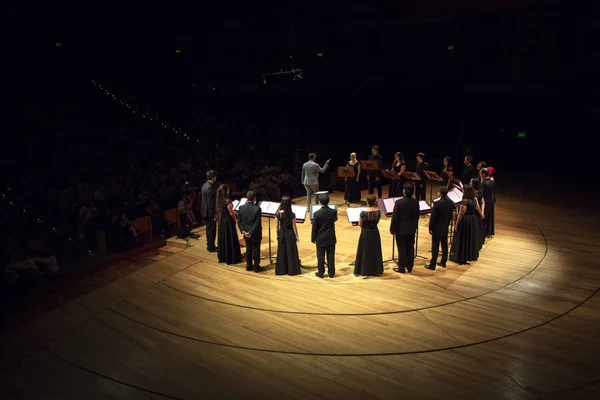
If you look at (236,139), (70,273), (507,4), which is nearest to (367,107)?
(236,139)

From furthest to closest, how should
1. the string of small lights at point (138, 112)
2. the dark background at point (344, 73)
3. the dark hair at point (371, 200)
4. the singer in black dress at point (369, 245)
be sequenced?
the string of small lights at point (138, 112) < the dark background at point (344, 73) < the singer in black dress at point (369, 245) < the dark hair at point (371, 200)

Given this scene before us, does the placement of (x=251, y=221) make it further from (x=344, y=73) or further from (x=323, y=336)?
(x=344, y=73)

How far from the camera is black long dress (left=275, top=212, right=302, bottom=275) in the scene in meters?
7.73

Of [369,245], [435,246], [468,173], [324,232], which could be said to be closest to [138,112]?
[468,173]

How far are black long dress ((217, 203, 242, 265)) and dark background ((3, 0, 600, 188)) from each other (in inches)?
283

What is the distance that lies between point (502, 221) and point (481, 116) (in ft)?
23.3

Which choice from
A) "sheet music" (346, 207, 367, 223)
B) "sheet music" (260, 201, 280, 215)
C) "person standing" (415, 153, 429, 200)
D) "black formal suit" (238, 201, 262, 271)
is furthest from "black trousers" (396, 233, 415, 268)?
"person standing" (415, 153, 429, 200)

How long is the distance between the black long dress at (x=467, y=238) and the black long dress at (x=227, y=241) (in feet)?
12.3

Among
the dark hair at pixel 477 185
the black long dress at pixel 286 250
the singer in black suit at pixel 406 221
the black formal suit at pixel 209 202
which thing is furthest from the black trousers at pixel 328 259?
the dark hair at pixel 477 185

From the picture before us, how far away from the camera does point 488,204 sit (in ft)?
31.1

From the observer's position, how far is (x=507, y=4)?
12930mm

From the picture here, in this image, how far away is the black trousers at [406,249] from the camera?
7805mm

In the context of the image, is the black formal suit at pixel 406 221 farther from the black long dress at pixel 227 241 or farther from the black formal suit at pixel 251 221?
the black long dress at pixel 227 241

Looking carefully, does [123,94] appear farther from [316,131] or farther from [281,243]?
[281,243]
